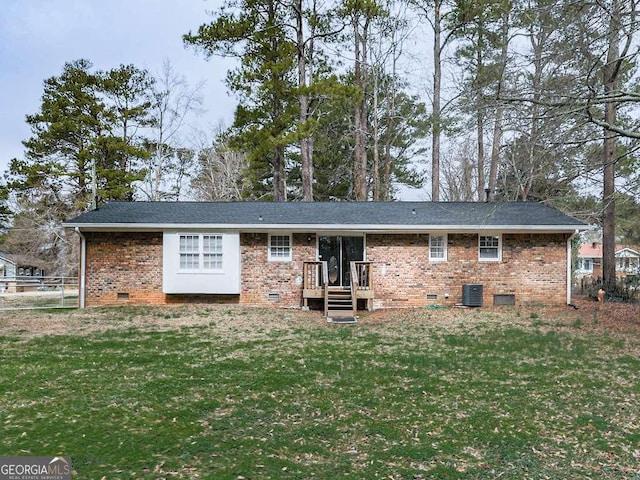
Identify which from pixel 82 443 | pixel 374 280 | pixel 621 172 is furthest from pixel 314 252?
pixel 621 172

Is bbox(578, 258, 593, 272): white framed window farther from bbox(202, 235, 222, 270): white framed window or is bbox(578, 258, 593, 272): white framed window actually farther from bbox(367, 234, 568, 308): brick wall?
bbox(202, 235, 222, 270): white framed window

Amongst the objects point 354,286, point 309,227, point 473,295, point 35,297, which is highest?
point 309,227

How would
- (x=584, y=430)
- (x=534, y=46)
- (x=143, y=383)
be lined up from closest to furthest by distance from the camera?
(x=584, y=430), (x=143, y=383), (x=534, y=46)

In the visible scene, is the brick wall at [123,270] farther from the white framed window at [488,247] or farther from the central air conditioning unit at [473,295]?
the white framed window at [488,247]

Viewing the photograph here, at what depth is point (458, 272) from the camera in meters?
13.4

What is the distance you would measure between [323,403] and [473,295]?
→ 30.6 ft

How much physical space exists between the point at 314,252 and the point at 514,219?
254 inches

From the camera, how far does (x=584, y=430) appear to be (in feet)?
14.3

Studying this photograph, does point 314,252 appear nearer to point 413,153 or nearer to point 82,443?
point 82,443

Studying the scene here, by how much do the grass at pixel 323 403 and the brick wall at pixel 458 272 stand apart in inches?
163

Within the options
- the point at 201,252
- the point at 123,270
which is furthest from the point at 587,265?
the point at 123,270

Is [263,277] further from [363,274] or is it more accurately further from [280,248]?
[363,274]

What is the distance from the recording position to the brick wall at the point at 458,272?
43.8 ft

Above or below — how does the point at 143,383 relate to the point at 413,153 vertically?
below
